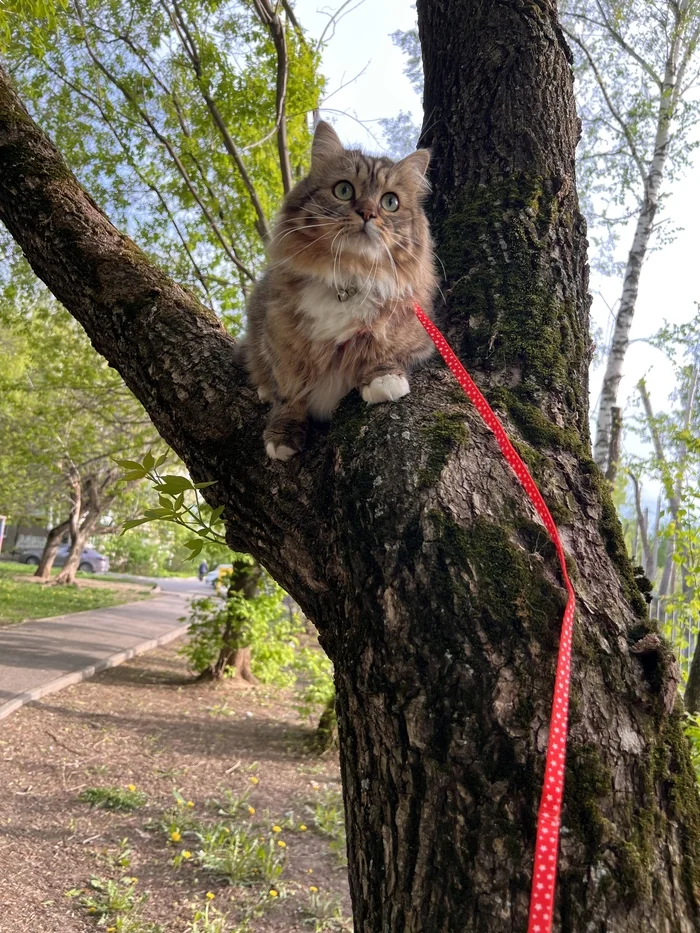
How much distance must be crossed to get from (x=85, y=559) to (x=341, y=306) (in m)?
32.4

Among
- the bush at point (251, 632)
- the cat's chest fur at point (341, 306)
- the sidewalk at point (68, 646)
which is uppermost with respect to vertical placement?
the cat's chest fur at point (341, 306)

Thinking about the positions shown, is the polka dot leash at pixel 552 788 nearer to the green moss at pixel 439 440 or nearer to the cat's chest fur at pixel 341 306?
the green moss at pixel 439 440

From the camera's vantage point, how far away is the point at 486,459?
1492 millimetres

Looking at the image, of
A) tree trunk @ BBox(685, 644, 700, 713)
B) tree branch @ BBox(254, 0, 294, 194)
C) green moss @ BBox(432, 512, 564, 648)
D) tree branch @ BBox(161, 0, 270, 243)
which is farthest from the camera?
tree branch @ BBox(161, 0, 270, 243)

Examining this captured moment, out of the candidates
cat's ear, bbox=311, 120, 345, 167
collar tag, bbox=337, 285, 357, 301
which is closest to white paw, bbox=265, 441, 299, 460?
collar tag, bbox=337, 285, 357, 301

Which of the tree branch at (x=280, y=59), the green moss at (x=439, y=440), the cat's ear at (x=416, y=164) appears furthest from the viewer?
the tree branch at (x=280, y=59)

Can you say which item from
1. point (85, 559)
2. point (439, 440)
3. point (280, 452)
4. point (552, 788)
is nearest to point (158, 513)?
point (280, 452)

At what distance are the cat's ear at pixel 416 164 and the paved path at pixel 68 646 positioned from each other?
6.61 metres

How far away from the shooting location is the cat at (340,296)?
1.93 meters

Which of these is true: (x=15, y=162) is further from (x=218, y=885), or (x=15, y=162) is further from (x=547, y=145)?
(x=218, y=885)

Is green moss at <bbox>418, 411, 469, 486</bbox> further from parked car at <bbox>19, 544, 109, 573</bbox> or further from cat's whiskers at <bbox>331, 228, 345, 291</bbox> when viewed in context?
parked car at <bbox>19, 544, 109, 573</bbox>

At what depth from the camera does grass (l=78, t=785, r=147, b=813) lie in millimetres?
4809

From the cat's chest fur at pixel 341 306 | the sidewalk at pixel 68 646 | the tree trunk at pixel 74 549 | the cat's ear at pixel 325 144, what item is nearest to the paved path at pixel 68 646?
the sidewalk at pixel 68 646

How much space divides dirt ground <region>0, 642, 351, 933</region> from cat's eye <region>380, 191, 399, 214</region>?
3755 mm
